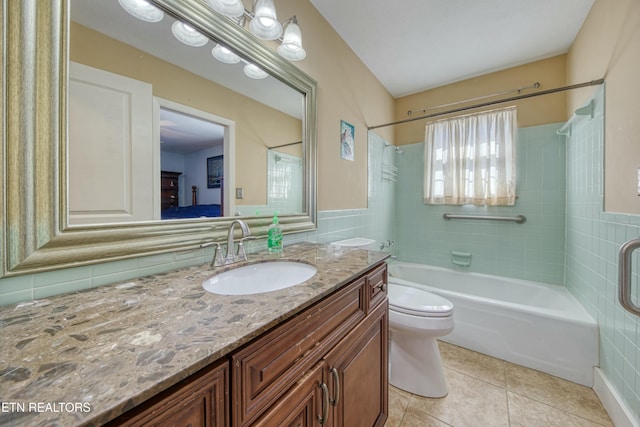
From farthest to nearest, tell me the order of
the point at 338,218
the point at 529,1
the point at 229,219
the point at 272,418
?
the point at 338,218 → the point at 529,1 → the point at 229,219 → the point at 272,418

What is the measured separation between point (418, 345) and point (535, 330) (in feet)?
2.88

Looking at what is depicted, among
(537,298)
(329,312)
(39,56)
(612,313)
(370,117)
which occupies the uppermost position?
(370,117)

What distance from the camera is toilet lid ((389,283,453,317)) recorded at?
1452mm

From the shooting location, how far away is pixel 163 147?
0.95 m

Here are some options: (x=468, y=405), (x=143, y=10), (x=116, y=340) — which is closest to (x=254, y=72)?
(x=143, y=10)

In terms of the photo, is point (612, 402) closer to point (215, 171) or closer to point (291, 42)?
point (215, 171)

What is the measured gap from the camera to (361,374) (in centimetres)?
99

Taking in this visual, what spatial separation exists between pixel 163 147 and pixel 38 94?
335mm

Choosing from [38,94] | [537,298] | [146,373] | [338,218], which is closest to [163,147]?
[38,94]

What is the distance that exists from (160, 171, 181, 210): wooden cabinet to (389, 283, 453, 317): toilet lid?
4.32 ft

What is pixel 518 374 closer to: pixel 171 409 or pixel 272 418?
pixel 272 418

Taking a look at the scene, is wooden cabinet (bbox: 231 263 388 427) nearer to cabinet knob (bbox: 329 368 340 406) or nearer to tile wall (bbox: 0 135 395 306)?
cabinet knob (bbox: 329 368 340 406)

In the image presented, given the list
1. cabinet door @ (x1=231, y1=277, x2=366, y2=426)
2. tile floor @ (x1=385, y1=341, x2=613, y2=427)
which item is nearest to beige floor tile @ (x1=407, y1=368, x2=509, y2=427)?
tile floor @ (x1=385, y1=341, x2=613, y2=427)

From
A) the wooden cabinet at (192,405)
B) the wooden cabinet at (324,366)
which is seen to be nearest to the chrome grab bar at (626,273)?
the wooden cabinet at (324,366)
